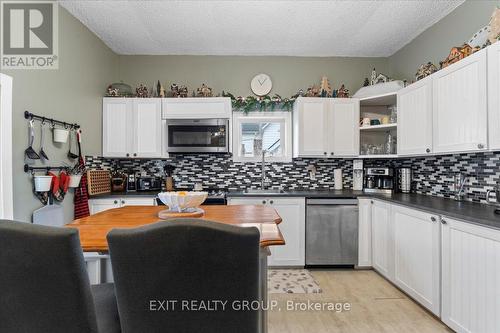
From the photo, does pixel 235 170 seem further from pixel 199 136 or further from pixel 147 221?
pixel 147 221

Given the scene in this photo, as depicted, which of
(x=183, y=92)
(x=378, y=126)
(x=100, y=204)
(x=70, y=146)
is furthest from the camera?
(x=183, y=92)

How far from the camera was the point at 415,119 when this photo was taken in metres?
2.65

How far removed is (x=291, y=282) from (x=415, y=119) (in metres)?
2.07

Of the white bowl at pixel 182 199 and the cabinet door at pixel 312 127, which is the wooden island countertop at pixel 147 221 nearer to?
the white bowl at pixel 182 199

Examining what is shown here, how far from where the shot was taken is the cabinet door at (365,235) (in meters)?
3.02

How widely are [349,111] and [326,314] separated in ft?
7.60

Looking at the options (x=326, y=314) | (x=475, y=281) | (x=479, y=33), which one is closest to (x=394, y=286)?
(x=326, y=314)

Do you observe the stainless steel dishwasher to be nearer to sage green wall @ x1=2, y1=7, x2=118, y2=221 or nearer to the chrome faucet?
the chrome faucet

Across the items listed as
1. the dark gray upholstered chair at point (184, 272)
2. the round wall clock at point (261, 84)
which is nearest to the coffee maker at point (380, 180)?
the round wall clock at point (261, 84)

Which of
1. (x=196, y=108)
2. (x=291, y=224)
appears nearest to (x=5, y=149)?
(x=196, y=108)

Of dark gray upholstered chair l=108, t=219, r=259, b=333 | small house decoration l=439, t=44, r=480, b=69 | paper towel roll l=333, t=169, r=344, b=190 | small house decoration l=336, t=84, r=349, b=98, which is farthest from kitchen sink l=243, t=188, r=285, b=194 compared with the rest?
dark gray upholstered chair l=108, t=219, r=259, b=333

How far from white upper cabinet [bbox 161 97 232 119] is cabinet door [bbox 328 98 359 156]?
1333 millimetres

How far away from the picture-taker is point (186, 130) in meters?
3.29

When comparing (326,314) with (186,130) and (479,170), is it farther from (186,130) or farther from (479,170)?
(186,130)
